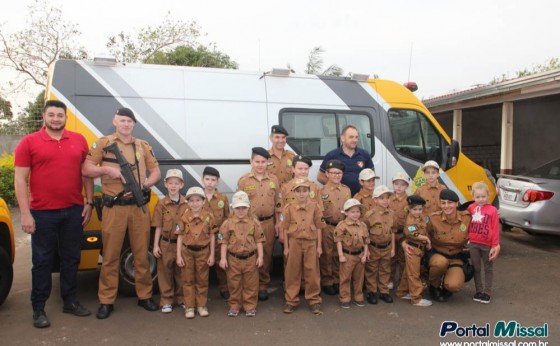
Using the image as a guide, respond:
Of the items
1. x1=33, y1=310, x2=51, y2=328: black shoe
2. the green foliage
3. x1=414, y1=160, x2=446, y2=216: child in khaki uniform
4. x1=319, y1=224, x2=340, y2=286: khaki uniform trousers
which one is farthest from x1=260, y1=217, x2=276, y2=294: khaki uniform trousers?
the green foliage

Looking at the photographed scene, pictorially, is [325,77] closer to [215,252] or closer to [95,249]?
[215,252]

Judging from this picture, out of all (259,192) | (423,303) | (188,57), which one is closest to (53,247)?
(259,192)

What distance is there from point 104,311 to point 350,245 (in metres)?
2.36

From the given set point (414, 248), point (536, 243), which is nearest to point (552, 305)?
point (414, 248)

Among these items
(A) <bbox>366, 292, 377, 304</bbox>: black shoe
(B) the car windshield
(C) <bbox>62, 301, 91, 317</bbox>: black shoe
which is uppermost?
(B) the car windshield

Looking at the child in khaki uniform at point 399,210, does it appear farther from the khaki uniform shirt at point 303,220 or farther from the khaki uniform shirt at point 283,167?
the khaki uniform shirt at point 283,167

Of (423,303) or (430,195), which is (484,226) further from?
(423,303)

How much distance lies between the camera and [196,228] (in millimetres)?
3926

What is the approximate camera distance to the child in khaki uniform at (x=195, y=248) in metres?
3.92

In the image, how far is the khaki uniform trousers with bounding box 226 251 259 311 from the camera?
392 centimetres

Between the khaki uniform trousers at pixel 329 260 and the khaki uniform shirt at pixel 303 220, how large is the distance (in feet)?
1.19

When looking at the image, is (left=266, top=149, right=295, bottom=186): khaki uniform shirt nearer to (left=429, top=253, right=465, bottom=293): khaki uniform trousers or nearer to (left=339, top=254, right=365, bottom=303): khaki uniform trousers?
(left=339, top=254, right=365, bottom=303): khaki uniform trousers

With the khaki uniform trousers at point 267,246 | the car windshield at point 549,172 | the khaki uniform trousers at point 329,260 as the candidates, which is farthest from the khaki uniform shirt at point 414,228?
the car windshield at point 549,172

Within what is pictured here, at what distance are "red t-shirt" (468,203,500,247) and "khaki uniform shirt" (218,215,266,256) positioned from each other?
2.20m
